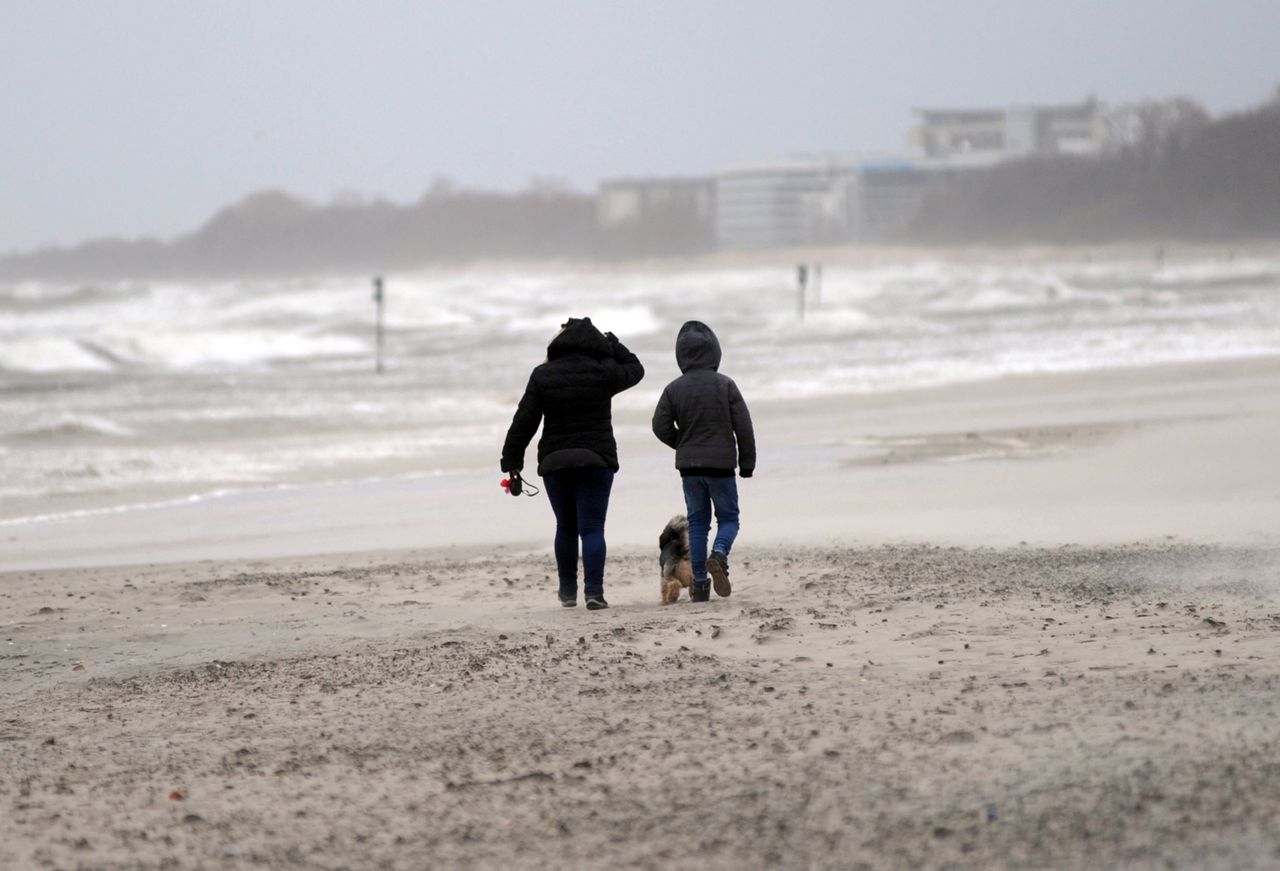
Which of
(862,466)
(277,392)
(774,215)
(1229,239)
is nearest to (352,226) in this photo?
(774,215)

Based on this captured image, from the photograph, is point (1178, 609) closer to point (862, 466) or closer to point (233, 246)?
point (862, 466)

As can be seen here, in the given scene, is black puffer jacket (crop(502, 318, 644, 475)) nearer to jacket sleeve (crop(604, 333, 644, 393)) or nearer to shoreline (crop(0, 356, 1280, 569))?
jacket sleeve (crop(604, 333, 644, 393))

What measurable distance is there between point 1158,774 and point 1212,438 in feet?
31.6

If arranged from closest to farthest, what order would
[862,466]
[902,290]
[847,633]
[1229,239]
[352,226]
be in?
1. [847,633]
2. [862,466]
3. [902,290]
4. [1229,239]
5. [352,226]

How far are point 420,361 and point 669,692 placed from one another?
27015mm

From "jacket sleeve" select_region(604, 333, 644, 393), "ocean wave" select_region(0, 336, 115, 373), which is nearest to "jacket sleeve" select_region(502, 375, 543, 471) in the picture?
"jacket sleeve" select_region(604, 333, 644, 393)

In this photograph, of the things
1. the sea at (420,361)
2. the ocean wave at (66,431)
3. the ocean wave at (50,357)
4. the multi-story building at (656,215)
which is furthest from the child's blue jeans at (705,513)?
the multi-story building at (656,215)

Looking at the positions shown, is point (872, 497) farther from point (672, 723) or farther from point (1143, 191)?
point (1143, 191)

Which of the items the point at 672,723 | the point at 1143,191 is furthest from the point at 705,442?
the point at 1143,191

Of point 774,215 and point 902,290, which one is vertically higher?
point 774,215

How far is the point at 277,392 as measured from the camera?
2408 cm

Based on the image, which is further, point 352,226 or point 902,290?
point 352,226

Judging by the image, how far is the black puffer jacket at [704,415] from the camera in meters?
7.42

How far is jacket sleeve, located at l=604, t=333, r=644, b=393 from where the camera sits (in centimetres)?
739
